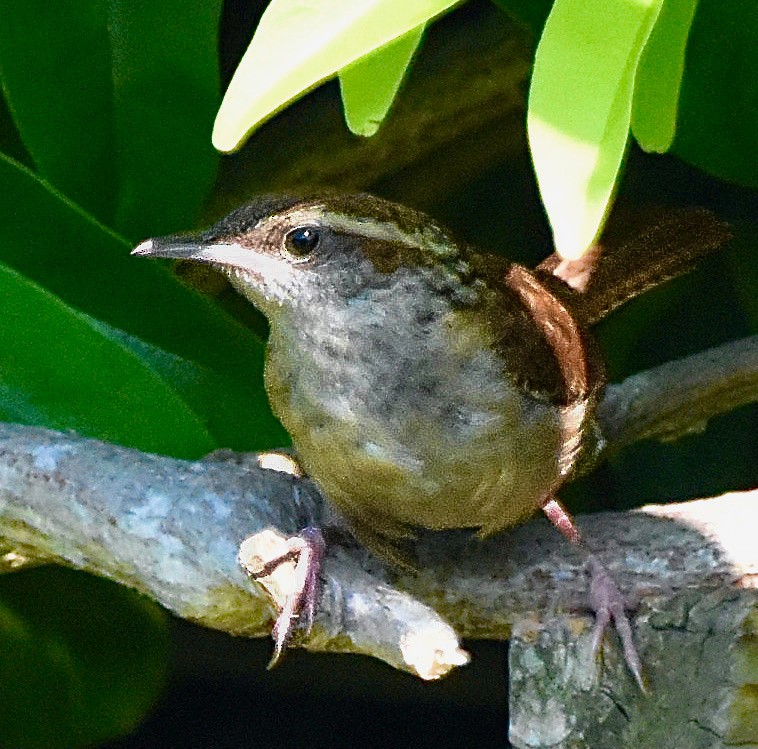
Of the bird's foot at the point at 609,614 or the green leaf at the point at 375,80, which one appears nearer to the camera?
the green leaf at the point at 375,80

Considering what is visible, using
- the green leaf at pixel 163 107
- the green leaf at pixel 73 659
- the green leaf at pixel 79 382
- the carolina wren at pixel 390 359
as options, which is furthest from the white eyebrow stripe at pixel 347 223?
the green leaf at pixel 73 659

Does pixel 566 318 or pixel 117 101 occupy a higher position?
pixel 117 101

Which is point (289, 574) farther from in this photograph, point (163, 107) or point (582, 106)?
point (163, 107)

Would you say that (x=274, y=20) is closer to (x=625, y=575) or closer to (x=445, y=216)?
(x=625, y=575)

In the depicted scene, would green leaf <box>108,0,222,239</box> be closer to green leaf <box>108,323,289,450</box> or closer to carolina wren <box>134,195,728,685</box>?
green leaf <box>108,323,289,450</box>

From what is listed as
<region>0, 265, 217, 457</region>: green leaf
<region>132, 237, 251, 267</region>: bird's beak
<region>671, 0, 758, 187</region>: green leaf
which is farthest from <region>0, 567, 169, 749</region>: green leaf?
<region>671, 0, 758, 187</region>: green leaf

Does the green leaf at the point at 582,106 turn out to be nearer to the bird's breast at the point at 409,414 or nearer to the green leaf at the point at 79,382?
the bird's breast at the point at 409,414

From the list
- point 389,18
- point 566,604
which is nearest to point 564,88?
point 389,18

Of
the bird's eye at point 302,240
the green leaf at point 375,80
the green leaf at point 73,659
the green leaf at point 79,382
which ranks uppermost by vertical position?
the green leaf at point 375,80
